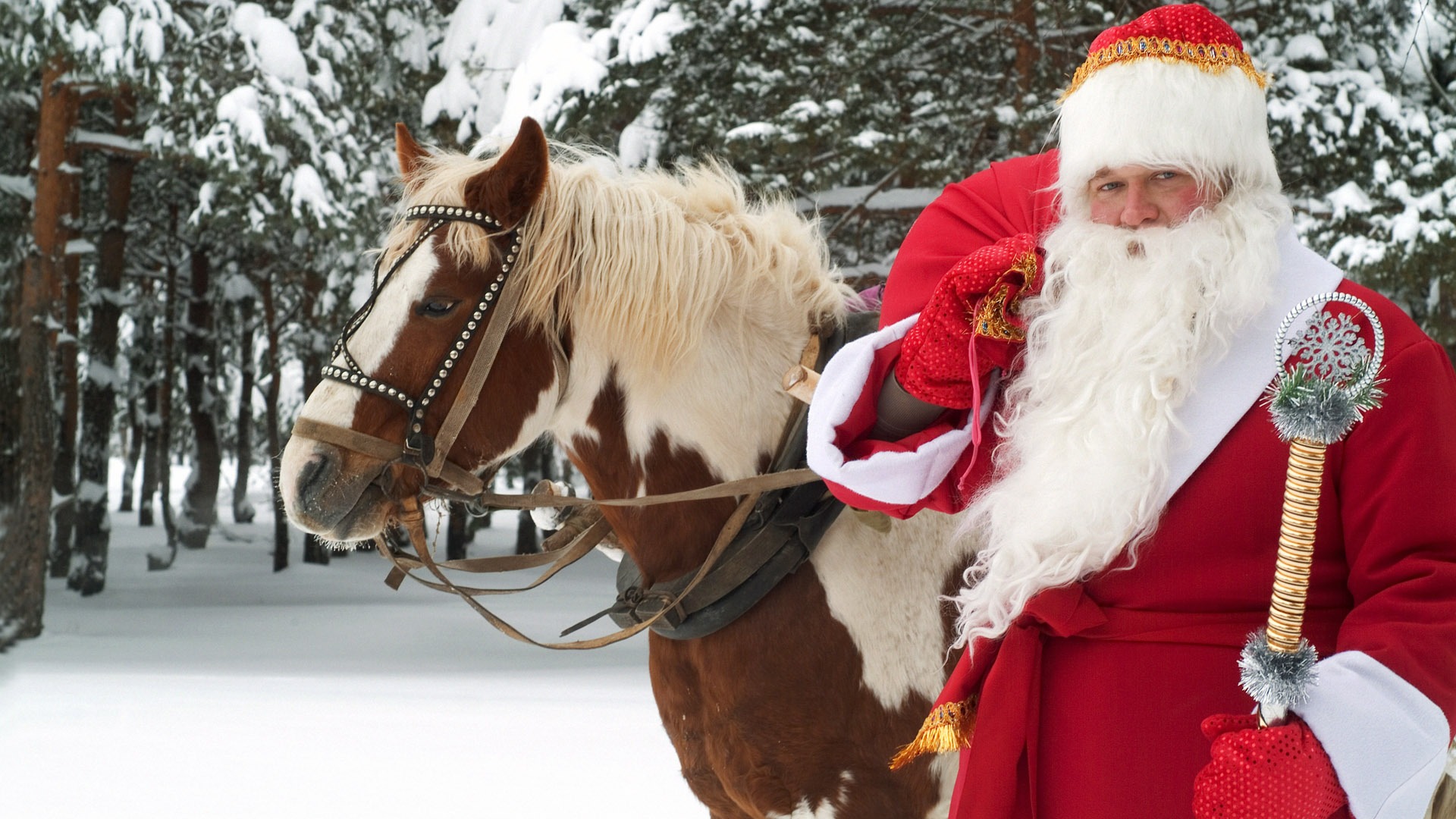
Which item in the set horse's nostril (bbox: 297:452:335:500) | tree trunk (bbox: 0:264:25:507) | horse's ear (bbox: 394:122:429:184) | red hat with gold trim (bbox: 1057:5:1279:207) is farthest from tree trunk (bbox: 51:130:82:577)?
red hat with gold trim (bbox: 1057:5:1279:207)

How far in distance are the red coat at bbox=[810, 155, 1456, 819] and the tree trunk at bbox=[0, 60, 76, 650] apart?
8677 mm

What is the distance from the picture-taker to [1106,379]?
4.98 ft

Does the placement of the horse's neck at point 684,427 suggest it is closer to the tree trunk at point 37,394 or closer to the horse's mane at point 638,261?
the horse's mane at point 638,261

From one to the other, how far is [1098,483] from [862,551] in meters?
0.90

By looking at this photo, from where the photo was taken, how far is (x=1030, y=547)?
1514 millimetres

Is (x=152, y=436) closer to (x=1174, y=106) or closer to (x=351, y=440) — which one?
(x=351, y=440)

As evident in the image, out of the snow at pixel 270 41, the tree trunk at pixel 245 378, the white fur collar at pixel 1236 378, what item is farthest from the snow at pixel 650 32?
the tree trunk at pixel 245 378

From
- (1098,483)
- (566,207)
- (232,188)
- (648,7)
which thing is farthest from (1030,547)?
(232,188)

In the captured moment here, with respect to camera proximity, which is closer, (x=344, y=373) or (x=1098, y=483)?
(x=1098, y=483)

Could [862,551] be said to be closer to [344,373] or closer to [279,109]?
[344,373]

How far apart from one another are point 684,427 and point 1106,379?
1.04 m

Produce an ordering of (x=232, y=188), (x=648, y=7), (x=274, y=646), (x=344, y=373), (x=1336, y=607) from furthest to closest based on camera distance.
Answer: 1. (x=274, y=646)
2. (x=232, y=188)
3. (x=648, y=7)
4. (x=344, y=373)
5. (x=1336, y=607)

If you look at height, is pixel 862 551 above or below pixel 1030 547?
below

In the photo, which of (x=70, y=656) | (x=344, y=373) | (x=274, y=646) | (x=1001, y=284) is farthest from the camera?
(x=274, y=646)
